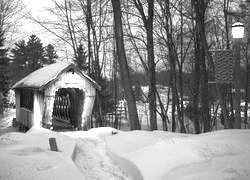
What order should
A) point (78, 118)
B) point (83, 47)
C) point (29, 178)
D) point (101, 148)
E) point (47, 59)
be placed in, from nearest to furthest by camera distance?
1. point (29, 178)
2. point (101, 148)
3. point (78, 118)
4. point (83, 47)
5. point (47, 59)

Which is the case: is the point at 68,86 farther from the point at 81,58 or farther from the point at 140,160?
the point at 81,58

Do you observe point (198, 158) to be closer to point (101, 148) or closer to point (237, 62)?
point (237, 62)

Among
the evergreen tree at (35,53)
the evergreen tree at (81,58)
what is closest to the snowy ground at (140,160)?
the evergreen tree at (81,58)

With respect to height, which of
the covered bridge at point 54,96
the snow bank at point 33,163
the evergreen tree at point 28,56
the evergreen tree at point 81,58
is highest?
the evergreen tree at point 28,56

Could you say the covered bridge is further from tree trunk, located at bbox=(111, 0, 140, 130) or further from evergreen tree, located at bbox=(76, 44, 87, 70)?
evergreen tree, located at bbox=(76, 44, 87, 70)

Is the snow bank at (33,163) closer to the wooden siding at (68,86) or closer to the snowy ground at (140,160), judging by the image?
the snowy ground at (140,160)

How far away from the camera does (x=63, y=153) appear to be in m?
7.93

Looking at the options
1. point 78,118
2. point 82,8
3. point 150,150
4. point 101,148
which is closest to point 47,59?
point 82,8

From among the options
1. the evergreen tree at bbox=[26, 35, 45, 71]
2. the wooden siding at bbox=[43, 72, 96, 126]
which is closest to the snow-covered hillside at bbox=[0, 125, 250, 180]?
the wooden siding at bbox=[43, 72, 96, 126]

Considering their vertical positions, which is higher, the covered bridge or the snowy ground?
the covered bridge

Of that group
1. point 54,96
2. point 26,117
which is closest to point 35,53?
point 26,117

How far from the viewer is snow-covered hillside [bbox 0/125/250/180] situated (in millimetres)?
5508

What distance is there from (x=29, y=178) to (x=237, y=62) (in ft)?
16.8

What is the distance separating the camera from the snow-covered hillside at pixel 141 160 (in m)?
5.51
